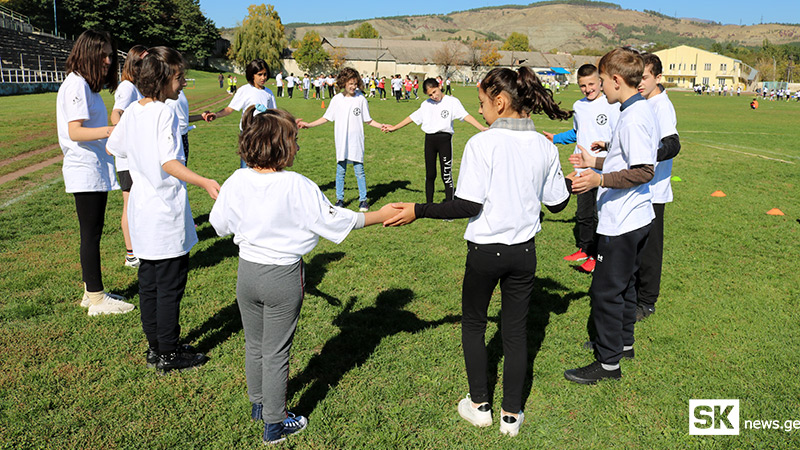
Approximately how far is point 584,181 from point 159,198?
2.87 meters

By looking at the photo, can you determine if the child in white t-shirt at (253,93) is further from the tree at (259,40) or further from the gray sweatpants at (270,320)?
the tree at (259,40)

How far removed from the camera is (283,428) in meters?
3.25

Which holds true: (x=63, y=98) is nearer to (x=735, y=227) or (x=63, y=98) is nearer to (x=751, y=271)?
(x=751, y=271)

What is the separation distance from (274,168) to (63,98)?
265cm

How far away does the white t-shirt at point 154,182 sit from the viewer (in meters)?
3.49

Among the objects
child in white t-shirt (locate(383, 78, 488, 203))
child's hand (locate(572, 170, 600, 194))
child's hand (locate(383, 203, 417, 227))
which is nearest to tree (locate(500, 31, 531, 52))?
child in white t-shirt (locate(383, 78, 488, 203))

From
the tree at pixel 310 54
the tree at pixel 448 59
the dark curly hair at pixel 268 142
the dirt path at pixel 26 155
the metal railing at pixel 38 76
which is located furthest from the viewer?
the tree at pixel 448 59

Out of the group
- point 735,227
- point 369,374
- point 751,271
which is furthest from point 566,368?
point 735,227

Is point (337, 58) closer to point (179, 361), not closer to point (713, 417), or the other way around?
point (179, 361)

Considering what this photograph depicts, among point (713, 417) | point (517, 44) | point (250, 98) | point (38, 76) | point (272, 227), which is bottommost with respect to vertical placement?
point (713, 417)

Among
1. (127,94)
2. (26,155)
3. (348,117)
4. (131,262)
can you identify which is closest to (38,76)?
(26,155)

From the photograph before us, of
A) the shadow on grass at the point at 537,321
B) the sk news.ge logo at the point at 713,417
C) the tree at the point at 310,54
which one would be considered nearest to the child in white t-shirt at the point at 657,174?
the shadow on grass at the point at 537,321

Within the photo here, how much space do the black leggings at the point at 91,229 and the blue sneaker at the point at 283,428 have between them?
2.71 m

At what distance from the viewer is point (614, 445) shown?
129 inches
